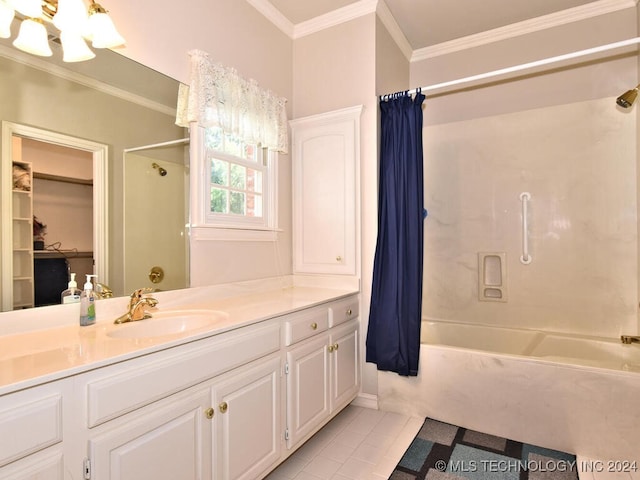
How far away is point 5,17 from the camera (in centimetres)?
124

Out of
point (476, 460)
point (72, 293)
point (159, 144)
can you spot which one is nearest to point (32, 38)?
point (159, 144)

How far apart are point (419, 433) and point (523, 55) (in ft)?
9.40

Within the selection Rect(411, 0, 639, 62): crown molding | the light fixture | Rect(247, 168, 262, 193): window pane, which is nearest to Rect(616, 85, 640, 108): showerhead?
Rect(411, 0, 639, 62): crown molding

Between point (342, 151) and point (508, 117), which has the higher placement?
point (508, 117)

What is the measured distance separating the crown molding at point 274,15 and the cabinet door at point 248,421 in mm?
2224

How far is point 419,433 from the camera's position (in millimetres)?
2160

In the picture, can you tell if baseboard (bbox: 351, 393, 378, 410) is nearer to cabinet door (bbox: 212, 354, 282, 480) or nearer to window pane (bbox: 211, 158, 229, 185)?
cabinet door (bbox: 212, 354, 282, 480)

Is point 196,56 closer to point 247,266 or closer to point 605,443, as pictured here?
point 247,266

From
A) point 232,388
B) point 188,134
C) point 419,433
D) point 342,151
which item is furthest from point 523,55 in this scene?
point 232,388

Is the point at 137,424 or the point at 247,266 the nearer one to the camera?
the point at 137,424

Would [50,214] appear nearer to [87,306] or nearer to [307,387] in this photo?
[87,306]

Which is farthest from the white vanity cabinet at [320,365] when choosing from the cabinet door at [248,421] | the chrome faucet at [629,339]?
the chrome faucet at [629,339]

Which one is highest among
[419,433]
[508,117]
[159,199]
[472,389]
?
[508,117]

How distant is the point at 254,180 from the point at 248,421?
1.48 metres
